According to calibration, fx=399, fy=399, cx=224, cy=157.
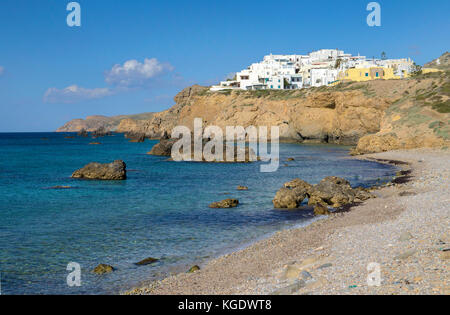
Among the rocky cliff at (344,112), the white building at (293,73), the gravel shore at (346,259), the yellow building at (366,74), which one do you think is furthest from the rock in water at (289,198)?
the white building at (293,73)

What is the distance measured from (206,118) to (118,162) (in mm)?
74394

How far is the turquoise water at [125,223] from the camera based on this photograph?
1239 centimetres

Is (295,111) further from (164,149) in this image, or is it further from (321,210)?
(321,210)

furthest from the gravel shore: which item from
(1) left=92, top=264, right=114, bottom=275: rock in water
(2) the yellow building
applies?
(2) the yellow building

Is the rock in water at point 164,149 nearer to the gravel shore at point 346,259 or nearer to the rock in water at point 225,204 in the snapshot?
the rock in water at point 225,204

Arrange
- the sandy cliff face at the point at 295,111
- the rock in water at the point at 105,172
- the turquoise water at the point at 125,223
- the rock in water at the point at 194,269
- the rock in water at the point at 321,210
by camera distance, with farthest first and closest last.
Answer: the sandy cliff face at the point at 295,111 → the rock in water at the point at 105,172 → the rock in water at the point at 321,210 → the turquoise water at the point at 125,223 → the rock in water at the point at 194,269

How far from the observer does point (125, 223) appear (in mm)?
19000

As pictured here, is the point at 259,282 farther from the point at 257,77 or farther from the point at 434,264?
the point at 257,77

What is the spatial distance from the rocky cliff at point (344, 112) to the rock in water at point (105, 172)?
33039mm

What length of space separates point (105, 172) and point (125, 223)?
1768 centimetres

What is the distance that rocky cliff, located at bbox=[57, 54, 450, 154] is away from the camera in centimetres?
5309

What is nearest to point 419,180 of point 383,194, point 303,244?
point 383,194

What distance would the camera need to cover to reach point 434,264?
884cm

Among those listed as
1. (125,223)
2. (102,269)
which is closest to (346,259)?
(102,269)
